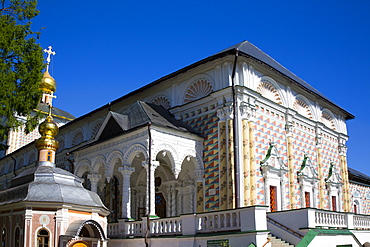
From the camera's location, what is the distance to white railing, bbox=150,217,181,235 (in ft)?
46.5

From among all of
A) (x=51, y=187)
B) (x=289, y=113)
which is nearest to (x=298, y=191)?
(x=289, y=113)

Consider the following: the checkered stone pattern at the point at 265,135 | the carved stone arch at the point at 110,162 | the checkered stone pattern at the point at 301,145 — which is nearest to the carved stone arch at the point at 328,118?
the checkered stone pattern at the point at 301,145

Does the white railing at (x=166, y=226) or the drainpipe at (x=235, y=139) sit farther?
the drainpipe at (x=235, y=139)

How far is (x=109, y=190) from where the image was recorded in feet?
78.4

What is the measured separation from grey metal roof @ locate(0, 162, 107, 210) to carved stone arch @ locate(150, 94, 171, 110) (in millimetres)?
9071

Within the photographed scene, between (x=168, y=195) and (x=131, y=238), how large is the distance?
502 cm

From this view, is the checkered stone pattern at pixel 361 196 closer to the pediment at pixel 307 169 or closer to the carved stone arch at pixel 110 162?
the pediment at pixel 307 169

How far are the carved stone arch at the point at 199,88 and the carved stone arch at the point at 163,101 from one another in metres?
1.21

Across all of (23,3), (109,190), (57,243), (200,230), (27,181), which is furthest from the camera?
(109,190)

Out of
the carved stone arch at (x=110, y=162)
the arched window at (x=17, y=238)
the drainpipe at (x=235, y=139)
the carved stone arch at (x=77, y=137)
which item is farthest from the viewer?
the carved stone arch at (x=77, y=137)

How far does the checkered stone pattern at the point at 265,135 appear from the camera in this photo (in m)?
17.9

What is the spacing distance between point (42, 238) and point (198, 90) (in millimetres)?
10652

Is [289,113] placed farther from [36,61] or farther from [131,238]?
[36,61]

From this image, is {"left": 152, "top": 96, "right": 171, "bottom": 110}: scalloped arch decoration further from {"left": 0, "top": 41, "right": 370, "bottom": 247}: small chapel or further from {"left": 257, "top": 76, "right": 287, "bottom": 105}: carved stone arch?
{"left": 257, "top": 76, "right": 287, "bottom": 105}: carved stone arch
